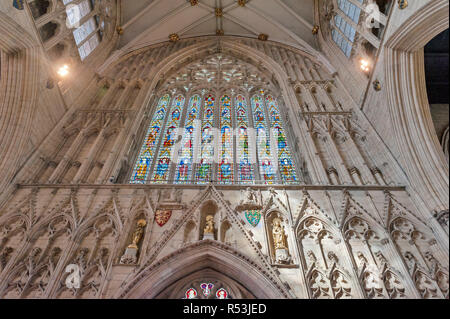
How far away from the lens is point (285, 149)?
9648 mm

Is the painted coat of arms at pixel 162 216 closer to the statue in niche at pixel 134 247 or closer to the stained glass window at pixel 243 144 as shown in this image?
the statue in niche at pixel 134 247

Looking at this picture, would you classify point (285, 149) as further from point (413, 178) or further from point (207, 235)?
point (207, 235)

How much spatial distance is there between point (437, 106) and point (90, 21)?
573 inches

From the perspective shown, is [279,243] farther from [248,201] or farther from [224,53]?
[224,53]

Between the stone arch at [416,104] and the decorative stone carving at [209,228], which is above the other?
the stone arch at [416,104]

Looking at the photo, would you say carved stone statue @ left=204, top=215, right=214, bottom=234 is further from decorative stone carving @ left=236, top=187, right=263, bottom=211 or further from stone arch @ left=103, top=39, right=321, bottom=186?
stone arch @ left=103, top=39, right=321, bottom=186

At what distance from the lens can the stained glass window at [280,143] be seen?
8656mm

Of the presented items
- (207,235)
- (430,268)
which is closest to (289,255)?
(207,235)

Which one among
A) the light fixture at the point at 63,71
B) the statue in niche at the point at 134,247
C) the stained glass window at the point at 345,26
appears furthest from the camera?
the stained glass window at the point at 345,26

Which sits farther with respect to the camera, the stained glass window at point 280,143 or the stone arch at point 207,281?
the stained glass window at point 280,143

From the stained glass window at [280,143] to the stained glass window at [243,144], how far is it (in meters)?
0.99

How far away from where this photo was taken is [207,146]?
9.69m

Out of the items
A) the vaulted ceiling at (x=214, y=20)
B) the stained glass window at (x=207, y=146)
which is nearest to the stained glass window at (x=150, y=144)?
the stained glass window at (x=207, y=146)

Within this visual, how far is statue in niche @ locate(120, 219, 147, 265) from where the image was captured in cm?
550
